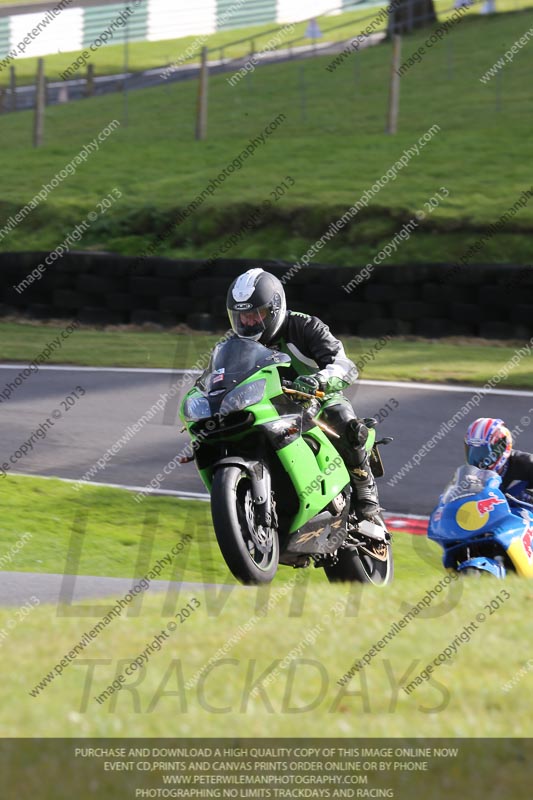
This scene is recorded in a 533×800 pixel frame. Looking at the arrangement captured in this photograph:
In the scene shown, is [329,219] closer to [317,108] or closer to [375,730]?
[317,108]

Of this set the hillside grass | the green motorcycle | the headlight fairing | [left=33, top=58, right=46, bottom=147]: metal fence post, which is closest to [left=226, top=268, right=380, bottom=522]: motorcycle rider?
the green motorcycle

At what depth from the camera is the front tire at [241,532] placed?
5.79 meters

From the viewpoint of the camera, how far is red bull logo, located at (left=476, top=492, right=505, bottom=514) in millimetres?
6641

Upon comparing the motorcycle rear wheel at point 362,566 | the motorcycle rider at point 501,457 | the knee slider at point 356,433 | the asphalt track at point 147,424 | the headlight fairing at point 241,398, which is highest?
the headlight fairing at point 241,398

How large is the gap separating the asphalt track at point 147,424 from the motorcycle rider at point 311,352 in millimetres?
1712

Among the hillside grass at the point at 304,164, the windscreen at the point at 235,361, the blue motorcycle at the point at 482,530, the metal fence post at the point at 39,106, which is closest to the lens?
the windscreen at the point at 235,361

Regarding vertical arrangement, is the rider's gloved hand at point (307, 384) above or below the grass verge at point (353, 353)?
above

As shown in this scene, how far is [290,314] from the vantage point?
6.88 metres

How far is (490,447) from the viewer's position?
7.05 meters

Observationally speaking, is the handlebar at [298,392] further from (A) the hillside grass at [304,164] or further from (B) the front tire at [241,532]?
(A) the hillside grass at [304,164]

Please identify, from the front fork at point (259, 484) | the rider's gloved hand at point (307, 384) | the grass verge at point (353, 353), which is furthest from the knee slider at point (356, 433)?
the grass verge at point (353, 353)

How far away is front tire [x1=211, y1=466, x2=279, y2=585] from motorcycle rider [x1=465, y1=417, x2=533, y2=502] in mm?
1523

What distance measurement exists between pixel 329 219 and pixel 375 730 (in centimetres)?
1559
